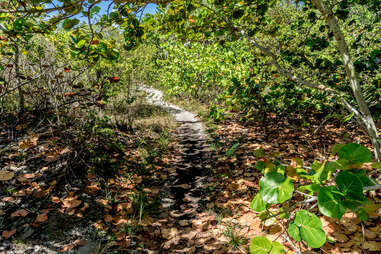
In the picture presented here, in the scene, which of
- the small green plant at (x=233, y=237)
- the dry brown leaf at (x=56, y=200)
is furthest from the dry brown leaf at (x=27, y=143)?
the small green plant at (x=233, y=237)

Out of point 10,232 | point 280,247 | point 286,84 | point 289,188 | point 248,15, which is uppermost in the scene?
point 248,15

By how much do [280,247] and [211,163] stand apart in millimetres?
3328

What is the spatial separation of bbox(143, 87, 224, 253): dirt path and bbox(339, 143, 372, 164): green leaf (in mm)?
1921

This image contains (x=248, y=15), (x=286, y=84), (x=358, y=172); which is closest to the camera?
(x=358, y=172)

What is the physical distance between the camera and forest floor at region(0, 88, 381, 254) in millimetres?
1964

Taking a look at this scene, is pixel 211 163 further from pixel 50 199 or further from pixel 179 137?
pixel 50 199

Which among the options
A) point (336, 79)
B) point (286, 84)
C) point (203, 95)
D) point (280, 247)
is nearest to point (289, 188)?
point (280, 247)

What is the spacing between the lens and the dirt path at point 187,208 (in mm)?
2127

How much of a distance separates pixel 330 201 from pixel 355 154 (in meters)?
0.16

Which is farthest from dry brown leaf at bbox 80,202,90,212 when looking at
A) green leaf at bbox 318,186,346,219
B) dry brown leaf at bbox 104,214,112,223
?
green leaf at bbox 318,186,346,219

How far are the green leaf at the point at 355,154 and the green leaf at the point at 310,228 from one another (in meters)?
0.19

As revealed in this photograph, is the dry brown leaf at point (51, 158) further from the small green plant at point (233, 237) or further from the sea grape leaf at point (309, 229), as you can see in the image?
the sea grape leaf at point (309, 229)

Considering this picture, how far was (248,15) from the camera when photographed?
7.80 feet

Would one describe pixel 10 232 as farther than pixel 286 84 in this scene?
No
